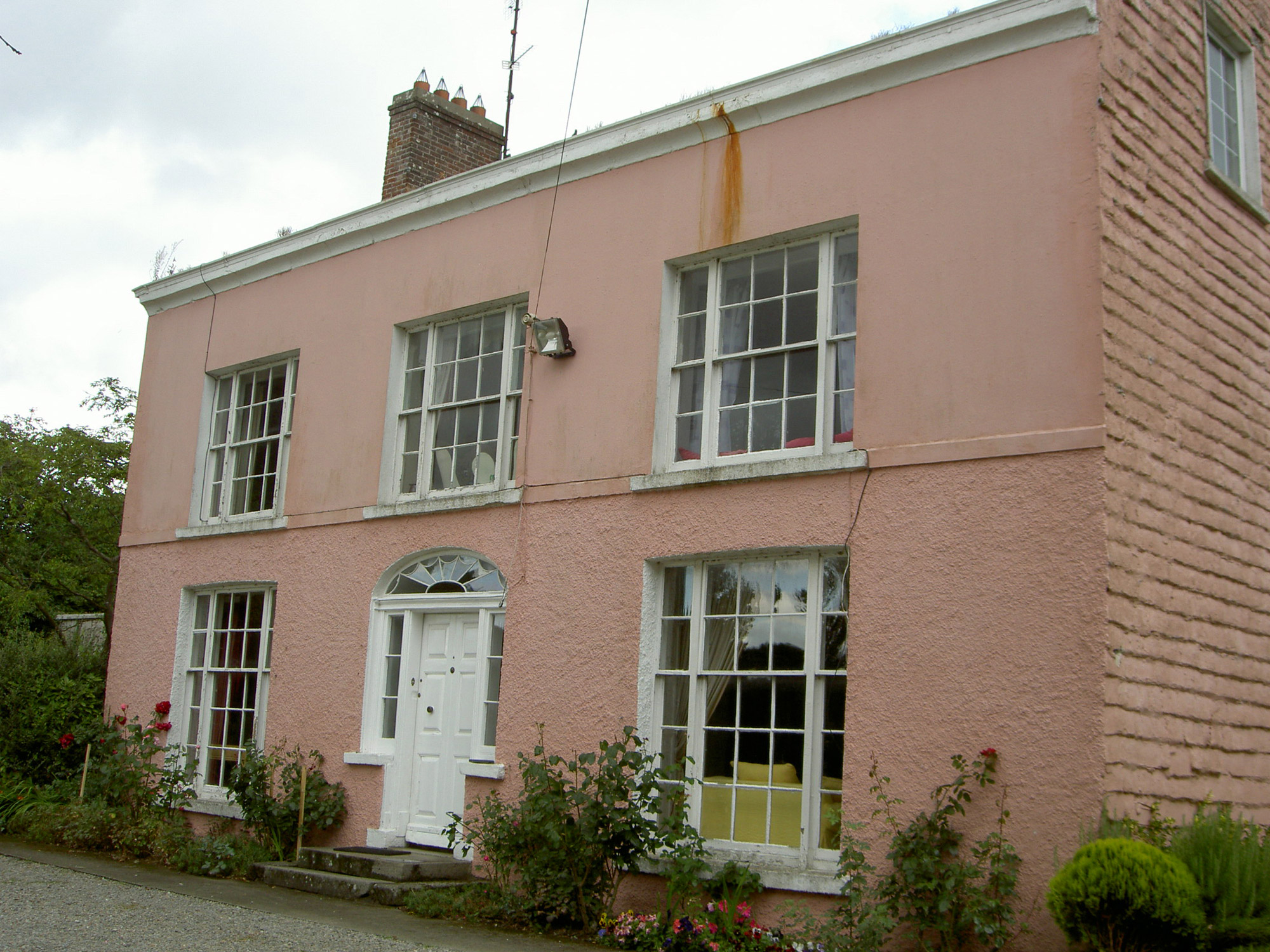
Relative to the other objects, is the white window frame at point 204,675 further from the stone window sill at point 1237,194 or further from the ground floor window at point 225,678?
the stone window sill at point 1237,194

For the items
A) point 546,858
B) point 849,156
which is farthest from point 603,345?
point 546,858

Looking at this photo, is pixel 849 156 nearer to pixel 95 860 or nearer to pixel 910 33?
pixel 910 33

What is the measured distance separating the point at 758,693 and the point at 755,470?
156cm

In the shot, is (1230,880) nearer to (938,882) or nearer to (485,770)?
(938,882)

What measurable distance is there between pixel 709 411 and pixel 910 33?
9.90ft

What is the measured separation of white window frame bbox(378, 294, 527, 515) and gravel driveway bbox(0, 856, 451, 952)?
3737 millimetres

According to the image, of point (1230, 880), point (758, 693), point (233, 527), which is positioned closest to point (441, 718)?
point (758, 693)

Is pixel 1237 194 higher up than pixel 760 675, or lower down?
higher up

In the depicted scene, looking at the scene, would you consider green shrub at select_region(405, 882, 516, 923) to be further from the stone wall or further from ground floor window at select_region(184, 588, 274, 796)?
the stone wall

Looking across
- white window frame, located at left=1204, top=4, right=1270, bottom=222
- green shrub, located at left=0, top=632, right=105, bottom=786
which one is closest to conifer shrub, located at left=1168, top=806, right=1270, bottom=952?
white window frame, located at left=1204, top=4, right=1270, bottom=222

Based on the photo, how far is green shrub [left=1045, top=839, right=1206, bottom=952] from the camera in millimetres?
6090

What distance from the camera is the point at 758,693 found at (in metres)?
8.65

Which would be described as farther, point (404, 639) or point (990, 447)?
point (404, 639)

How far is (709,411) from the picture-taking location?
9.35 metres
